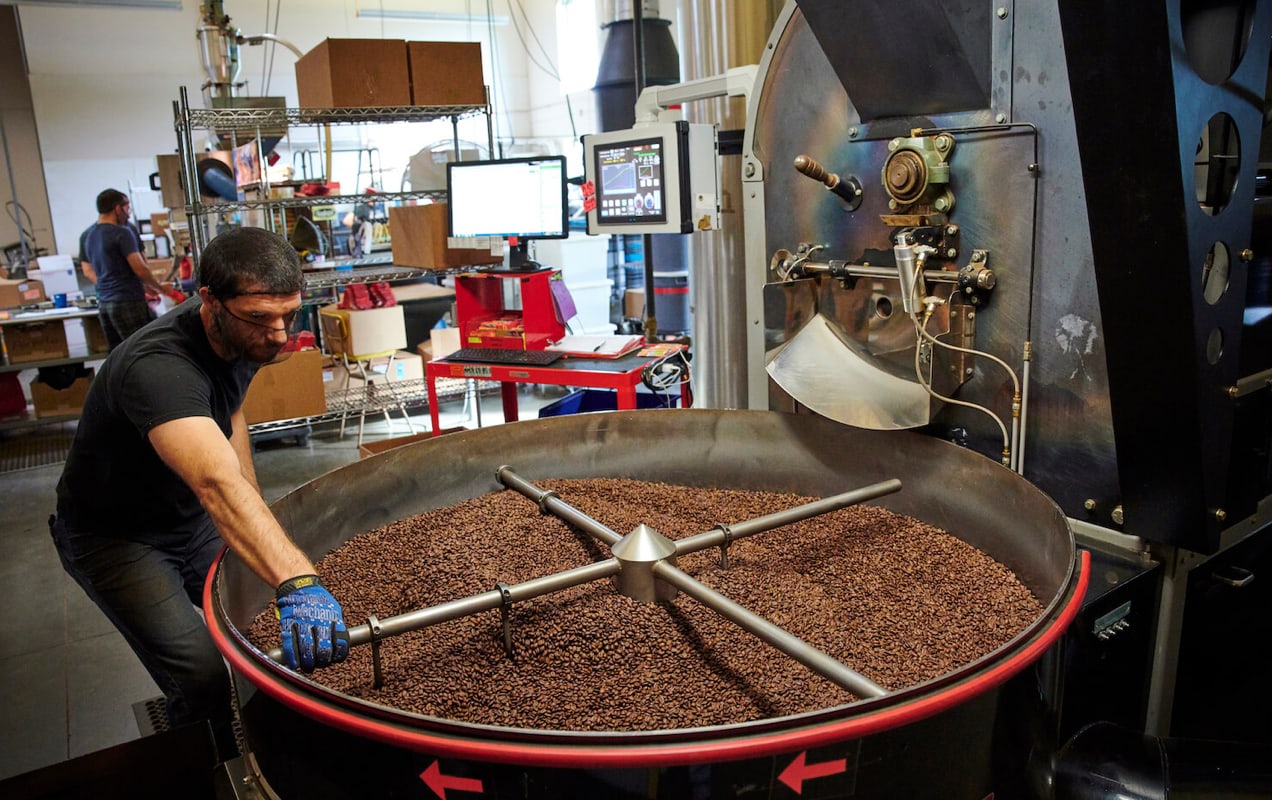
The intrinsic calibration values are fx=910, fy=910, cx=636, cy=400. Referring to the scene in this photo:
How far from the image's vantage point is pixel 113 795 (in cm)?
143

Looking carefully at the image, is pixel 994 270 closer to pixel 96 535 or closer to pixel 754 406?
pixel 754 406

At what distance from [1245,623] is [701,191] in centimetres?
165

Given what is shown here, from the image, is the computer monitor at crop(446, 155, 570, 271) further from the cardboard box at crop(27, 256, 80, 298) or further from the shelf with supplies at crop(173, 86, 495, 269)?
the cardboard box at crop(27, 256, 80, 298)

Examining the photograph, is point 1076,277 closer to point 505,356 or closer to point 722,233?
point 722,233

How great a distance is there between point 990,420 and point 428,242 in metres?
2.98

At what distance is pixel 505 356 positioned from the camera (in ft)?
10.5

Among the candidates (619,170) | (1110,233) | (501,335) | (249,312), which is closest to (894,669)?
(1110,233)

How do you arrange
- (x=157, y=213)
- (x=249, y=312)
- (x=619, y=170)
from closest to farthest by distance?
(x=249, y=312)
(x=619, y=170)
(x=157, y=213)

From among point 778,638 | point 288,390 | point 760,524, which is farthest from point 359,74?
point 778,638

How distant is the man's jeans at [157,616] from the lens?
177 cm

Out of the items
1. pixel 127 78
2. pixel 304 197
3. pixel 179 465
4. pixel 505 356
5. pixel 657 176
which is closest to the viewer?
pixel 179 465

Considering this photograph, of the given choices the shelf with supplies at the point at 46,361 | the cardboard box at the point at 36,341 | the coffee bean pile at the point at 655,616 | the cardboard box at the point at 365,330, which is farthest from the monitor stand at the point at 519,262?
the cardboard box at the point at 36,341

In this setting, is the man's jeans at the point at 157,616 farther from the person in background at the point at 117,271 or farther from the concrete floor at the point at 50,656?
the person in background at the point at 117,271

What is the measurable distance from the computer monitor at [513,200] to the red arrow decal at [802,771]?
2670mm
